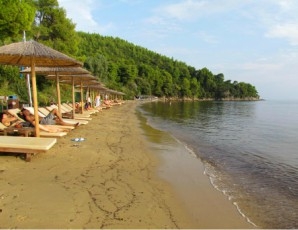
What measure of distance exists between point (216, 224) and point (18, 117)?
7.98 metres

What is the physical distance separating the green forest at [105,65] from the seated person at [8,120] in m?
13.7

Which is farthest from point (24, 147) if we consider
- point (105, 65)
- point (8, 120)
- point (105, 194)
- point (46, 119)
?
point (105, 65)

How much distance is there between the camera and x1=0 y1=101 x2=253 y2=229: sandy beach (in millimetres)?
4410

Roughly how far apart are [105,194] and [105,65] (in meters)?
73.6

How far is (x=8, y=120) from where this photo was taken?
9.98 m

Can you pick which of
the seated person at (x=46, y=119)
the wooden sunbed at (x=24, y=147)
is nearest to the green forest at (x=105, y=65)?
the seated person at (x=46, y=119)

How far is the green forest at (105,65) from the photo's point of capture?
25.4 meters

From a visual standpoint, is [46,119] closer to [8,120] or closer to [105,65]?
[8,120]

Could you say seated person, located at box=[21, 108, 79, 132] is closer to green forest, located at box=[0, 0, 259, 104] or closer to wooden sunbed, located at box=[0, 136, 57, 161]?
wooden sunbed, located at box=[0, 136, 57, 161]

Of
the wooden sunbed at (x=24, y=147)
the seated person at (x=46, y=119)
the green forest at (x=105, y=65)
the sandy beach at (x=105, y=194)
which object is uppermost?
the green forest at (x=105, y=65)

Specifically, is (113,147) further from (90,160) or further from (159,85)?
(159,85)

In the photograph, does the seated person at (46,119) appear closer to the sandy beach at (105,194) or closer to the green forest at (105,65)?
the sandy beach at (105,194)

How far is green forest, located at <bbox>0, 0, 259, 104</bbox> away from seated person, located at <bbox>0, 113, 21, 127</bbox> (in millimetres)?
13653

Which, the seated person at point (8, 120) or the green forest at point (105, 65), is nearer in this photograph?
the seated person at point (8, 120)
